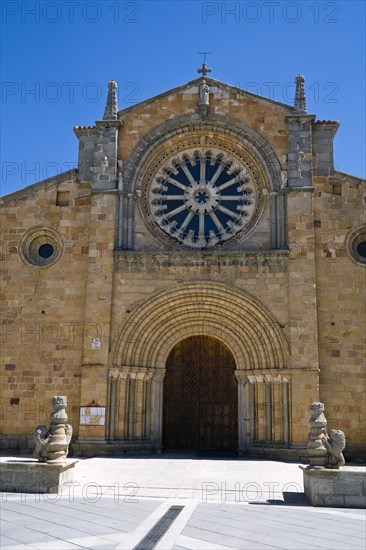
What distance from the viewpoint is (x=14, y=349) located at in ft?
56.3

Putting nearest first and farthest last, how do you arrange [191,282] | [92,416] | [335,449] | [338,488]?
[338,488] < [335,449] < [92,416] < [191,282]

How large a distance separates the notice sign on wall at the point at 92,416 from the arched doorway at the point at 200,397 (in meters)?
1.97

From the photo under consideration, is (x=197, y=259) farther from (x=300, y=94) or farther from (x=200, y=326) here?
(x=300, y=94)

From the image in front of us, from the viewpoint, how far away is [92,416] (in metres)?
16.2

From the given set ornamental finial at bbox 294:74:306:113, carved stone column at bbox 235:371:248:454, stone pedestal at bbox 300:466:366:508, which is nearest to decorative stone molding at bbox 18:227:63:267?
carved stone column at bbox 235:371:248:454

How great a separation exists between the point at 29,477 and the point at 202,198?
33.2 feet

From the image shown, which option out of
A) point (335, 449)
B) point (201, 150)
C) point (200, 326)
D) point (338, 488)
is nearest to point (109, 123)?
point (201, 150)

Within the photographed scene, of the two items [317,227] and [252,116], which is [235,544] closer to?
[317,227]

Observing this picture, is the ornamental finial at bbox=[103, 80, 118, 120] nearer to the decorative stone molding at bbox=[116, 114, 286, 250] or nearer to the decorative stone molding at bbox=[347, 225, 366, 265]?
the decorative stone molding at bbox=[116, 114, 286, 250]

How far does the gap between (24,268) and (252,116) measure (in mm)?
8052

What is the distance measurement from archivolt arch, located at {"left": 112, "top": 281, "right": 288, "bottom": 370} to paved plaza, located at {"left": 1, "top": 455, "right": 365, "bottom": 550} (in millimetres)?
3920

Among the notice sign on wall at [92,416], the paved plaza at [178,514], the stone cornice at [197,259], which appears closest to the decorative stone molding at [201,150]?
the stone cornice at [197,259]

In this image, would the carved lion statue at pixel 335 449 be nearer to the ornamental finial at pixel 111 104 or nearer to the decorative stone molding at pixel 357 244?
the decorative stone molding at pixel 357 244

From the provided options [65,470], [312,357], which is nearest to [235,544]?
[65,470]
